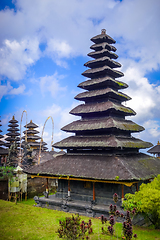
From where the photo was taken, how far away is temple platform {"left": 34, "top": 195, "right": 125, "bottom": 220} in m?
15.8

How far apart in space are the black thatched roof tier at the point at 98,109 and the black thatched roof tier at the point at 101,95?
80 centimetres

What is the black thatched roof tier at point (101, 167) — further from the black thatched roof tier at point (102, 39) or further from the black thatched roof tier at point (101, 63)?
the black thatched roof tier at point (102, 39)

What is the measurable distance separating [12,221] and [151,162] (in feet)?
44.2

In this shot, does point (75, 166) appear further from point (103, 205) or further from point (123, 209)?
point (123, 209)

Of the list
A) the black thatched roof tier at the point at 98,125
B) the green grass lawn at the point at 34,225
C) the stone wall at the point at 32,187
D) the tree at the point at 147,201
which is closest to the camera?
the green grass lawn at the point at 34,225

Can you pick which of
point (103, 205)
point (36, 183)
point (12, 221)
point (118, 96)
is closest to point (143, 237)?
point (103, 205)

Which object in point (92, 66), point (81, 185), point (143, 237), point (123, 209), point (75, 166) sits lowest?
point (143, 237)

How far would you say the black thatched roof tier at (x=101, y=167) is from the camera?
50.4ft

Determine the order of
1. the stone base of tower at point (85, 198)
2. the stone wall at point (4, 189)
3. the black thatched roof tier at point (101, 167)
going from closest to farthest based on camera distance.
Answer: the black thatched roof tier at point (101, 167), the stone base of tower at point (85, 198), the stone wall at point (4, 189)

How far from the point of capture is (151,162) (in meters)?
20.4

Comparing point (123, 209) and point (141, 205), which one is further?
point (123, 209)

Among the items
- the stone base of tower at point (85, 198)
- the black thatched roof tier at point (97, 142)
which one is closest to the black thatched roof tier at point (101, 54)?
the black thatched roof tier at point (97, 142)

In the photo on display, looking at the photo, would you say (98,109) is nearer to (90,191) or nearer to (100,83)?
(100,83)

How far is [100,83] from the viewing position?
21547mm
